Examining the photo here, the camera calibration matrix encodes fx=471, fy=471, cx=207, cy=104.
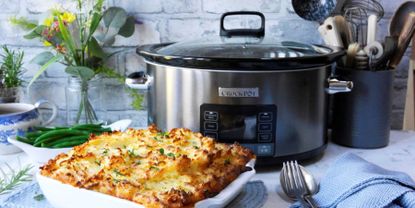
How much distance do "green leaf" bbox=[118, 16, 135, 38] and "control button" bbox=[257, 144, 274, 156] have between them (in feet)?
1.46

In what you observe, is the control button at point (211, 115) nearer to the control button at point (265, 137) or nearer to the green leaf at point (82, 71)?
the control button at point (265, 137)

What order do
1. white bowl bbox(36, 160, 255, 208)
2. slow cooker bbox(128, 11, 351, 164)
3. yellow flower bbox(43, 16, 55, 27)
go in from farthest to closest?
yellow flower bbox(43, 16, 55, 27) → slow cooker bbox(128, 11, 351, 164) → white bowl bbox(36, 160, 255, 208)

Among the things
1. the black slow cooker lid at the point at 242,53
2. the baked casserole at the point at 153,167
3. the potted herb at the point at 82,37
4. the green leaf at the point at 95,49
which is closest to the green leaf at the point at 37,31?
the potted herb at the point at 82,37

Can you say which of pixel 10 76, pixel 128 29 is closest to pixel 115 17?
pixel 128 29

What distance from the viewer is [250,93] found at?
758 mm

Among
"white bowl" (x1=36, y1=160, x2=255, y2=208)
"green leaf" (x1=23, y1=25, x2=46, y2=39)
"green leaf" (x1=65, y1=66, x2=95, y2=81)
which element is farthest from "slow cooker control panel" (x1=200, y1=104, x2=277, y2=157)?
"green leaf" (x1=23, y1=25, x2=46, y2=39)

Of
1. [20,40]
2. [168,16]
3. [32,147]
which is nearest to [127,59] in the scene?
[168,16]

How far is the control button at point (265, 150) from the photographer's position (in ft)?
2.56

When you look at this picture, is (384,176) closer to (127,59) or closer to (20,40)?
(127,59)

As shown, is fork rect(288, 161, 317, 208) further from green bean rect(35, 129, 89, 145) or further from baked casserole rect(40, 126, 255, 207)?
green bean rect(35, 129, 89, 145)

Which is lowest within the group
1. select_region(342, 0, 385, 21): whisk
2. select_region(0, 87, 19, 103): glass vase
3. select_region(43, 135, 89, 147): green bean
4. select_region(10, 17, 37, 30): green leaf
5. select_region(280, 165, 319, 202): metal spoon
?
select_region(280, 165, 319, 202): metal spoon

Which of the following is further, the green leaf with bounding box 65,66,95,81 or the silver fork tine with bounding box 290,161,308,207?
the green leaf with bounding box 65,66,95,81

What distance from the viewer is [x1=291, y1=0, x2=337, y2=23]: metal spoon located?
101 cm

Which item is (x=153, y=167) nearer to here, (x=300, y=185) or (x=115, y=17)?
(x=300, y=185)
